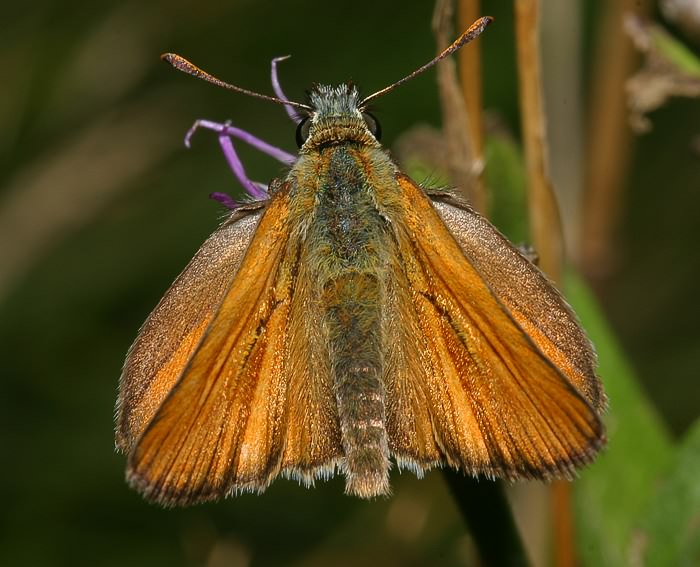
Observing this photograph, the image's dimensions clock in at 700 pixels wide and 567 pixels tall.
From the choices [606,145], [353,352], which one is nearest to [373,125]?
[353,352]

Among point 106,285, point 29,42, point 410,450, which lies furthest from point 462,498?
point 29,42

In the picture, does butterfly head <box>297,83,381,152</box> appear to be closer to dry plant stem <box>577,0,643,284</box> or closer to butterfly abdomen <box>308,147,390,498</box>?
butterfly abdomen <box>308,147,390,498</box>

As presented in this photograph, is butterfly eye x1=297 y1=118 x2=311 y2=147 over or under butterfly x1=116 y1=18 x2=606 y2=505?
over

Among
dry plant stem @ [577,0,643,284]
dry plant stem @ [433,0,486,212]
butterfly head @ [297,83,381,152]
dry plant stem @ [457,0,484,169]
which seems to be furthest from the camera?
dry plant stem @ [577,0,643,284]

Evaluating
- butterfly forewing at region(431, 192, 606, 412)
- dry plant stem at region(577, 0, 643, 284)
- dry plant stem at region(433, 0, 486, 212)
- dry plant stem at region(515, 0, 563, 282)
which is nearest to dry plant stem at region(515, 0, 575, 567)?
dry plant stem at region(515, 0, 563, 282)

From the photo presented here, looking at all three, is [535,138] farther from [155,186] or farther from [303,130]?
[155,186]

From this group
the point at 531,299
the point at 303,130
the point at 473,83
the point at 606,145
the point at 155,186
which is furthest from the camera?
the point at 155,186

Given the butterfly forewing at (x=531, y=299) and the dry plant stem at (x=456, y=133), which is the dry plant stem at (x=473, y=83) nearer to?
the dry plant stem at (x=456, y=133)
